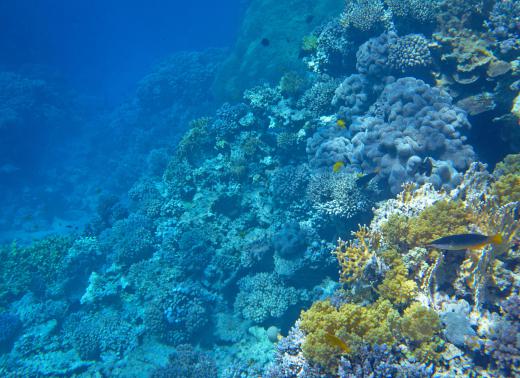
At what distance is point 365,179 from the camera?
6055mm

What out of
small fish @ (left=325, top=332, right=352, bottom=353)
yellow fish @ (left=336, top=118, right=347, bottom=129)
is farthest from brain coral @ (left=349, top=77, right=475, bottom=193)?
small fish @ (left=325, top=332, right=352, bottom=353)

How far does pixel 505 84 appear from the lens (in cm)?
657

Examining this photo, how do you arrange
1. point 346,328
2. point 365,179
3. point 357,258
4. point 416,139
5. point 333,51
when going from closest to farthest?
point 346,328 < point 357,258 < point 365,179 < point 416,139 < point 333,51

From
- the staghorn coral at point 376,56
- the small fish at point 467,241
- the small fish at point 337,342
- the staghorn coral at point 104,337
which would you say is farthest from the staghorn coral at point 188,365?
the staghorn coral at point 376,56

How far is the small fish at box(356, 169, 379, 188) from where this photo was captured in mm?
5988

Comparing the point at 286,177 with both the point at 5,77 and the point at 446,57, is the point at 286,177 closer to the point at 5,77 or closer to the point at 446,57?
the point at 446,57

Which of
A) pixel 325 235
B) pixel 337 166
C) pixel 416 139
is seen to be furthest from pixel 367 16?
pixel 325 235

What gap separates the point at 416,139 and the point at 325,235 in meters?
2.98

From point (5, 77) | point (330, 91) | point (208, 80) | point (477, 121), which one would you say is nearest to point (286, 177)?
point (330, 91)

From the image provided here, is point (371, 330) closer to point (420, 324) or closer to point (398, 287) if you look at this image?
point (420, 324)

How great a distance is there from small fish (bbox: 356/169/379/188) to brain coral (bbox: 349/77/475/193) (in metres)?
0.34

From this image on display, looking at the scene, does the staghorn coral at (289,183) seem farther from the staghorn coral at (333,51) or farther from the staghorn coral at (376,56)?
the staghorn coral at (333,51)

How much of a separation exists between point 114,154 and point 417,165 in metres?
24.8

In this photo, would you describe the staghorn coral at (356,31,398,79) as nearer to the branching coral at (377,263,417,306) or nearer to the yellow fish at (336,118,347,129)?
the yellow fish at (336,118,347,129)
